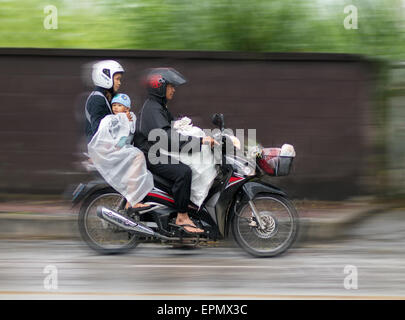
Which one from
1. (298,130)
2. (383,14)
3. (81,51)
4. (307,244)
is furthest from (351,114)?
(81,51)

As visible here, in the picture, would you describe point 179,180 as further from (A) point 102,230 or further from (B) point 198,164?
(A) point 102,230

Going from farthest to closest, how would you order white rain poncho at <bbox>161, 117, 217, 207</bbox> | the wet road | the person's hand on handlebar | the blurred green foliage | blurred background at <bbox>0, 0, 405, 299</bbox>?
the blurred green foliage
blurred background at <bbox>0, 0, 405, 299</bbox>
white rain poncho at <bbox>161, 117, 217, 207</bbox>
the person's hand on handlebar
the wet road

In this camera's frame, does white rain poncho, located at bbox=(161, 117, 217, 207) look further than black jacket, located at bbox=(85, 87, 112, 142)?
No

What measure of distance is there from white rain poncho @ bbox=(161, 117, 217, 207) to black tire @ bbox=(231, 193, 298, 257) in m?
0.44

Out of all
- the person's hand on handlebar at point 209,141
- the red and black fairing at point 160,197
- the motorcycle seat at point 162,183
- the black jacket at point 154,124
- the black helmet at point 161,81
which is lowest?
the red and black fairing at point 160,197

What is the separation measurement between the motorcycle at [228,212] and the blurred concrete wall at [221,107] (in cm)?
238

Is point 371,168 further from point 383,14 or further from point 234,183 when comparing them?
point 234,183

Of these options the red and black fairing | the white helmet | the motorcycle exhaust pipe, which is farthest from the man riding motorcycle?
the white helmet

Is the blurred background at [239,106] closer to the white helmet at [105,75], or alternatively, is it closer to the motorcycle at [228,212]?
the white helmet at [105,75]

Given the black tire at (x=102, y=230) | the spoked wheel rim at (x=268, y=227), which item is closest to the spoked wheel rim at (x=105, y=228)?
the black tire at (x=102, y=230)

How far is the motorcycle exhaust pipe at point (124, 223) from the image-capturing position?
7.25 metres

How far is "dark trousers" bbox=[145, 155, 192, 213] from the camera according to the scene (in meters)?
7.16

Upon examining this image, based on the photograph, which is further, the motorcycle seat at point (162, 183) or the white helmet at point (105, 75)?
the white helmet at point (105, 75)

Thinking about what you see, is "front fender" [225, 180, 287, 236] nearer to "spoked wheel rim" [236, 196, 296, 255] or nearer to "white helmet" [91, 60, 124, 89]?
"spoked wheel rim" [236, 196, 296, 255]
